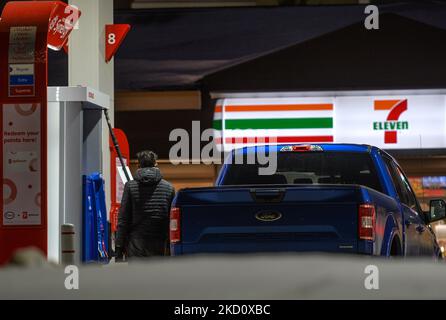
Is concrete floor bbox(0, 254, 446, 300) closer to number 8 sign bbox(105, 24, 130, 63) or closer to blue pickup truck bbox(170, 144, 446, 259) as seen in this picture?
blue pickup truck bbox(170, 144, 446, 259)

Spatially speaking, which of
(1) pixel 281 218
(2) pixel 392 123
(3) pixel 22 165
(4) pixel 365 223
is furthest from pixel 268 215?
(2) pixel 392 123

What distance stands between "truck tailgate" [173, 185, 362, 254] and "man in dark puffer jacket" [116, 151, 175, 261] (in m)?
3.72

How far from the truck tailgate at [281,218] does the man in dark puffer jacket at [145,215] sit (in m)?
3.72

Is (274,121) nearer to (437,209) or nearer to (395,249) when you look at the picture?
(437,209)

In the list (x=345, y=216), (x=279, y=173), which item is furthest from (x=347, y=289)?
(x=279, y=173)

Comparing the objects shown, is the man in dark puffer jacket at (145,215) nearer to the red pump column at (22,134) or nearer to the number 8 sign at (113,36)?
the red pump column at (22,134)

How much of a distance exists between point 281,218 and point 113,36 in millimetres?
8625

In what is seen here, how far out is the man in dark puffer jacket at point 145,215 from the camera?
10.2 metres

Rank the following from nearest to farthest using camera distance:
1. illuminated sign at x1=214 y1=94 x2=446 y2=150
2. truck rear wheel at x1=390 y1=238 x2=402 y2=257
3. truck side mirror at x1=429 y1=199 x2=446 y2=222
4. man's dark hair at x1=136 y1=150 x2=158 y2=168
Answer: truck rear wheel at x1=390 y1=238 x2=402 y2=257 → truck side mirror at x1=429 y1=199 x2=446 y2=222 → man's dark hair at x1=136 y1=150 x2=158 y2=168 → illuminated sign at x1=214 y1=94 x2=446 y2=150

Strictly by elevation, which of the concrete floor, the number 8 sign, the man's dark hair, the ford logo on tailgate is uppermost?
the number 8 sign

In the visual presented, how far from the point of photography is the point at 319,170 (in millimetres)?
8625

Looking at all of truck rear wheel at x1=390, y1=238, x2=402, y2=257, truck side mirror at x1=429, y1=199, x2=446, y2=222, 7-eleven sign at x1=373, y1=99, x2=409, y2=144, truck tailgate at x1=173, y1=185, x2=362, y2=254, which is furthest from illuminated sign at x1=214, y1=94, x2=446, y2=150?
truck tailgate at x1=173, y1=185, x2=362, y2=254

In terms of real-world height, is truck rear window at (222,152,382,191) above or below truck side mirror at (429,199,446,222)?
above

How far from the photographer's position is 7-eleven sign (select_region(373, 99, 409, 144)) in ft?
59.0
